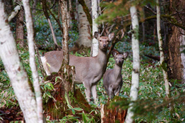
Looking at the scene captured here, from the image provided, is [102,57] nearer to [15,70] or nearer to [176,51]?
[176,51]

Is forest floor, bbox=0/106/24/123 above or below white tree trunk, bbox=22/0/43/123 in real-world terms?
below

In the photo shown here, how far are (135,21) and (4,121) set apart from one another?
298cm

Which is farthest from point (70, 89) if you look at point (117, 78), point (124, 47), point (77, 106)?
point (124, 47)

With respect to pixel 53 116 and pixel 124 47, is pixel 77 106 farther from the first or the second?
pixel 124 47

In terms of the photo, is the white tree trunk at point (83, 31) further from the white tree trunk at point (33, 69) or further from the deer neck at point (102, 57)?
the white tree trunk at point (33, 69)

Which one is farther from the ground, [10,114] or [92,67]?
[92,67]

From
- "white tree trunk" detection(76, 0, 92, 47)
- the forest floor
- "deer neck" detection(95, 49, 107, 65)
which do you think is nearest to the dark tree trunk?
"deer neck" detection(95, 49, 107, 65)

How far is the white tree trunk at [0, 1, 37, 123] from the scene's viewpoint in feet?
10.7

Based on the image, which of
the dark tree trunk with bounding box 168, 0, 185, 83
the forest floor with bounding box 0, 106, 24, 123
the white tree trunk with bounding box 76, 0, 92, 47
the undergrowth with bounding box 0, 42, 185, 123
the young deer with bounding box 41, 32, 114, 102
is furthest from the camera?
the white tree trunk with bounding box 76, 0, 92, 47

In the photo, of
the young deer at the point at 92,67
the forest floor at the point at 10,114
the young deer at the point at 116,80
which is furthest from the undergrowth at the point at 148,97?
the young deer at the point at 92,67

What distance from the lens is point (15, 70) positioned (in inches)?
130

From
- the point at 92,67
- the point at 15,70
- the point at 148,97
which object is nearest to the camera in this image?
the point at 15,70

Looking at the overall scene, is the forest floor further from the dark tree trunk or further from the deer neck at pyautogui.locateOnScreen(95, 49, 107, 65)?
the dark tree trunk

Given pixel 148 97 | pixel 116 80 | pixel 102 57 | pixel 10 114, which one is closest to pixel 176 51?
pixel 116 80
